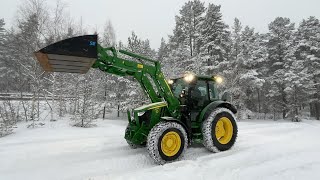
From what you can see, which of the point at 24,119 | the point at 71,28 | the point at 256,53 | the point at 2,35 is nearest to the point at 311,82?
the point at 256,53

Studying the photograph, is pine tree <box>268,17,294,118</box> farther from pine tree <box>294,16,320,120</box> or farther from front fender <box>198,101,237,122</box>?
front fender <box>198,101,237,122</box>

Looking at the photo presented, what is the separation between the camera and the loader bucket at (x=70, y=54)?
18.7ft

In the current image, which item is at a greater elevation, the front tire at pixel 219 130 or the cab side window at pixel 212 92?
the cab side window at pixel 212 92

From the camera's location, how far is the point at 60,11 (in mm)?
22547

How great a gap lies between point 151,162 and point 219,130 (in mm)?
2452

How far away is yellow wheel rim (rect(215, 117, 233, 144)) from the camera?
8.05 meters

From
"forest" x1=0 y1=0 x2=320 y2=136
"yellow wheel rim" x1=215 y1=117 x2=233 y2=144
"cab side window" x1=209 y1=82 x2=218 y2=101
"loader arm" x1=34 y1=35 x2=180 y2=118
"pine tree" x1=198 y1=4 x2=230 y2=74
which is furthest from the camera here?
"pine tree" x1=198 y1=4 x2=230 y2=74

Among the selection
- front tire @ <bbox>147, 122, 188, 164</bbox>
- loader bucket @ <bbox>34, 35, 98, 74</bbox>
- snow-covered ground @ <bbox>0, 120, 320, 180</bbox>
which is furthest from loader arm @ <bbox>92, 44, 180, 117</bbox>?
snow-covered ground @ <bbox>0, 120, 320, 180</bbox>

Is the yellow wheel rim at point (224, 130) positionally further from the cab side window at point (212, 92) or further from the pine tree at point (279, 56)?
the pine tree at point (279, 56)

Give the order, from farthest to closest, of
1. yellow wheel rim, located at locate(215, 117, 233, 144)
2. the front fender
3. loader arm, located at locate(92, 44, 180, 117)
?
yellow wheel rim, located at locate(215, 117, 233, 144)
the front fender
loader arm, located at locate(92, 44, 180, 117)

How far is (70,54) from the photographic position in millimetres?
5805

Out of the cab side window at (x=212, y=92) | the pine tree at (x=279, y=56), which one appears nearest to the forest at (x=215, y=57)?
the pine tree at (x=279, y=56)

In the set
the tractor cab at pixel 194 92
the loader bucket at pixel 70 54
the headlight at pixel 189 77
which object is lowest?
the tractor cab at pixel 194 92

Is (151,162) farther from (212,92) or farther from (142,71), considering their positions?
(212,92)
